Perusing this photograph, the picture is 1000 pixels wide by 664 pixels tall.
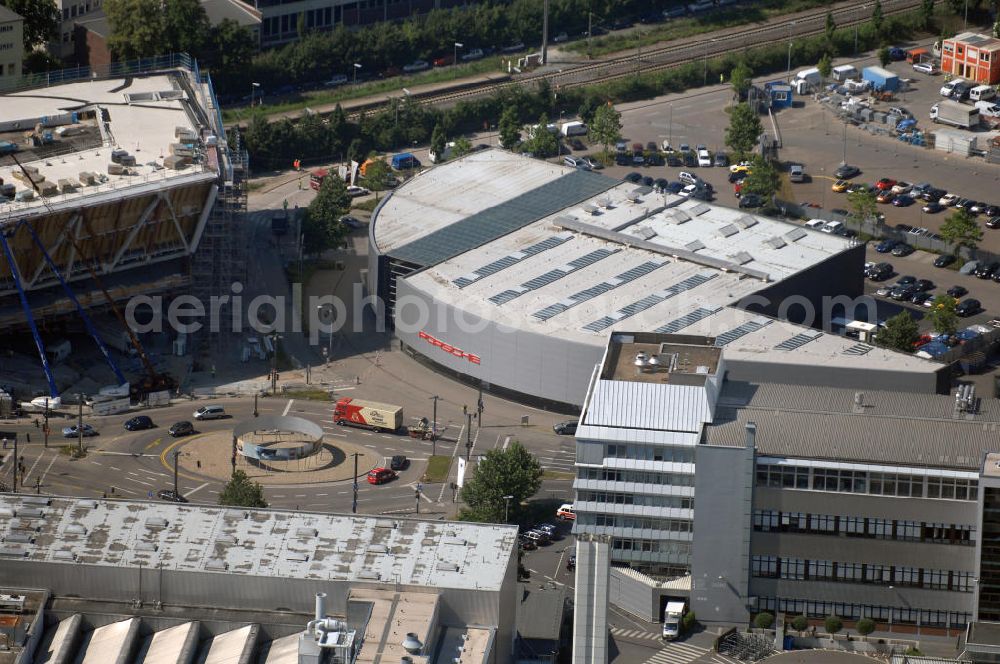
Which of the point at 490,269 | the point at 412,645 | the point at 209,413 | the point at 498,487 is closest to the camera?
the point at 412,645

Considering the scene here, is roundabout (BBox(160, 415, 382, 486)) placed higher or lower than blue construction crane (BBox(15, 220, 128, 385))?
lower

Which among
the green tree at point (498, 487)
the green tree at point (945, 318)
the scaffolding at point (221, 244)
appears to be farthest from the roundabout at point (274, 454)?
the green tree at point (945, 318)

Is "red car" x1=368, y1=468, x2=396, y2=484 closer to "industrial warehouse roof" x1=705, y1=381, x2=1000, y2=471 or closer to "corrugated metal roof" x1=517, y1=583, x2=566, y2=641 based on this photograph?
"corrugated metal roof" x1=517, y1=583, x2=566, y2=641

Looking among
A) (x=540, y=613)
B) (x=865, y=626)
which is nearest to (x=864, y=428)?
(x=865, y=626)

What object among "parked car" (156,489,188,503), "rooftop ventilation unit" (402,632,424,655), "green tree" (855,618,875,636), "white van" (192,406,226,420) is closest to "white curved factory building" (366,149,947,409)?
"white van" (192,406,226,420)

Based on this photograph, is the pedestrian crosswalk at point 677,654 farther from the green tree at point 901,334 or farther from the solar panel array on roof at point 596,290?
the green tree at point 901,334

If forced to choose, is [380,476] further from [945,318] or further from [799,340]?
[945,318]
